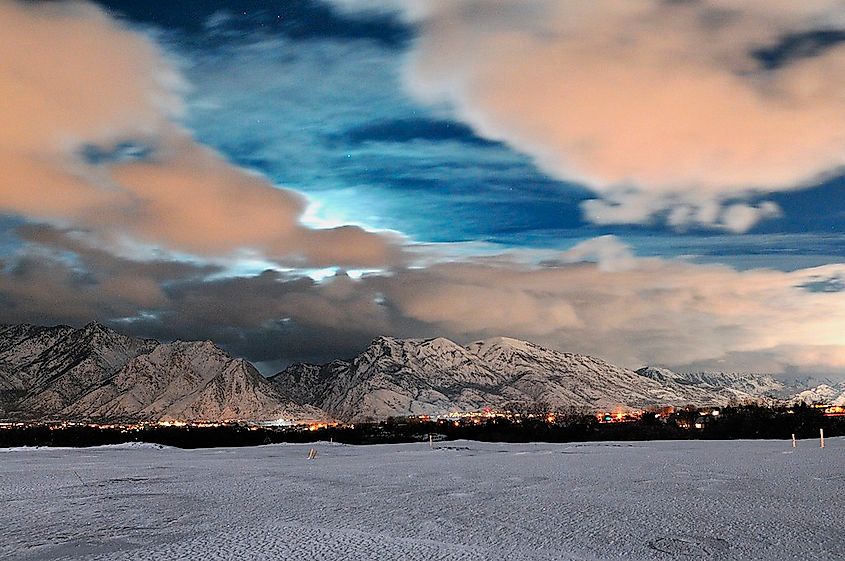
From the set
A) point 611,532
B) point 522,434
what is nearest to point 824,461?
point 611,532

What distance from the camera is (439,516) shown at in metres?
15.4

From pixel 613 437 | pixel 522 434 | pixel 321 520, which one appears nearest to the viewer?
pixel 321 520

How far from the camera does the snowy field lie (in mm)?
11961

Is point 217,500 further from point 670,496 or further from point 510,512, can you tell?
point 670,496

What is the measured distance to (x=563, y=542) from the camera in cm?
1252

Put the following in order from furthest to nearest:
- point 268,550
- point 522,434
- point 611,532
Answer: point 522,434
point 611,532
point 268,550

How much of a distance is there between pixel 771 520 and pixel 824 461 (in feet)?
51.4

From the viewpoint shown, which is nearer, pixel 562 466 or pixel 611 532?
pixel 611 532

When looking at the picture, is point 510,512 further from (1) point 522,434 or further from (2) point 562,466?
(1) point 522,434

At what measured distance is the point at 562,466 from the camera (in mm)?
28516

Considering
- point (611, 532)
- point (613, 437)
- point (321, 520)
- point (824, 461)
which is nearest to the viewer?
point (611, 532)

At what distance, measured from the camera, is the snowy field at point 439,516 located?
1196cm

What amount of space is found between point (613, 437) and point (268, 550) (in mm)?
76953

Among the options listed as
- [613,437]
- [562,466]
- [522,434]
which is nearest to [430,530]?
[562,466]
